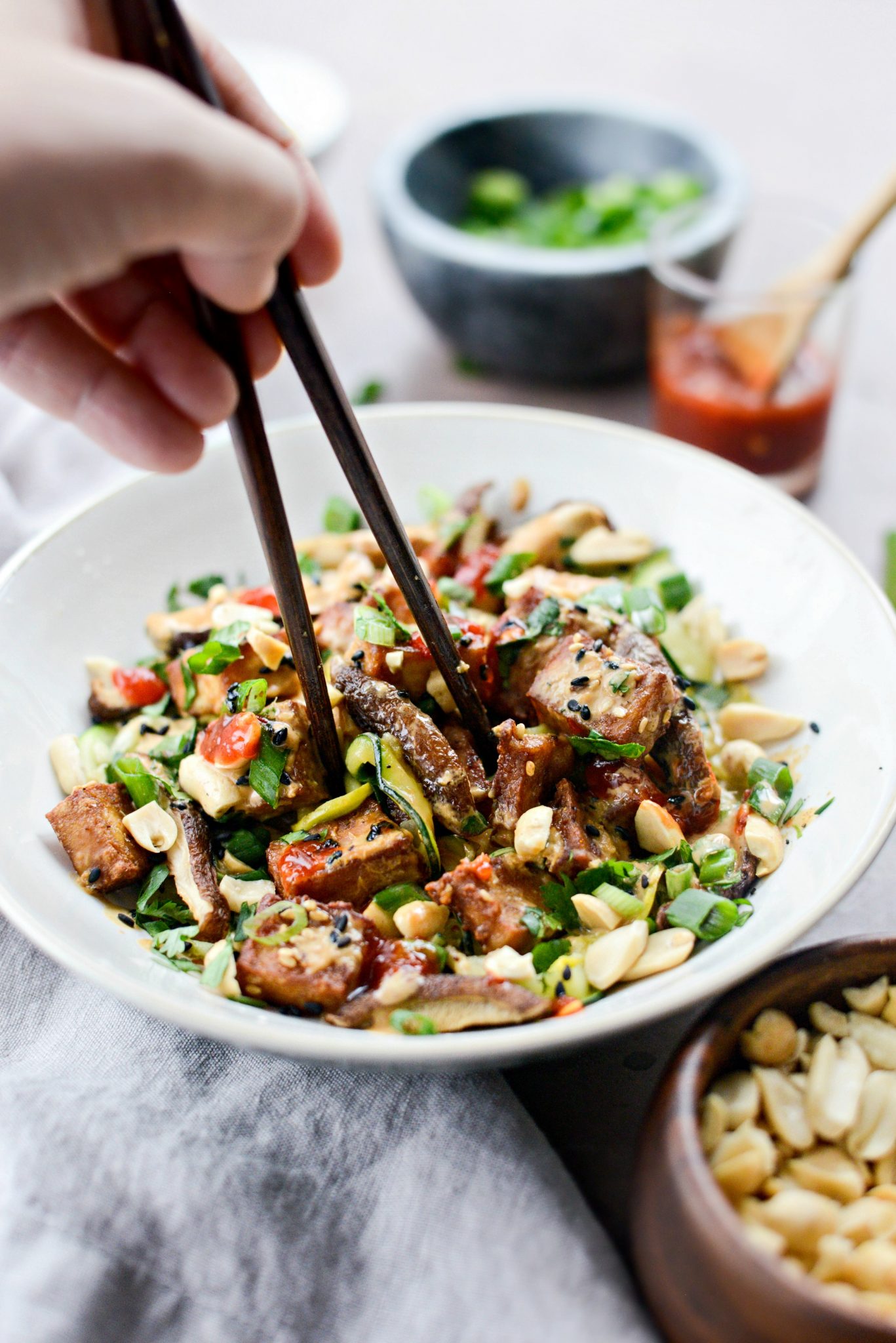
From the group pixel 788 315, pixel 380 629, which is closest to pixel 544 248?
pixel 788 315

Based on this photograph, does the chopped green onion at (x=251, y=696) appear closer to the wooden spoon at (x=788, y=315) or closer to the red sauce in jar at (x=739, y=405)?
the red sauce in jar at (x=739, y=405)

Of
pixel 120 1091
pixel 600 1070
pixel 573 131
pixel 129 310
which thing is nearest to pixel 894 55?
pixel 573 131

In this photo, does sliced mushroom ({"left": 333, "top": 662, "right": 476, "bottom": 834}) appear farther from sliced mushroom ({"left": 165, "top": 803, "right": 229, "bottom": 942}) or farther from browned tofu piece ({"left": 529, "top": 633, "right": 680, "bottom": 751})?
sliced mushroom ({"left": 165, "top": 803, "right": 229, "bottom": 942})

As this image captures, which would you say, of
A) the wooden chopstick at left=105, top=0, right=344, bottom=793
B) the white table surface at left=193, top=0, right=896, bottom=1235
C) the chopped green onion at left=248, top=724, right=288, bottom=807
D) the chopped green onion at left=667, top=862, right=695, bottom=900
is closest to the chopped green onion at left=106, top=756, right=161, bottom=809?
the chopped green onion at left=248, top=724, right=288, bottom=807

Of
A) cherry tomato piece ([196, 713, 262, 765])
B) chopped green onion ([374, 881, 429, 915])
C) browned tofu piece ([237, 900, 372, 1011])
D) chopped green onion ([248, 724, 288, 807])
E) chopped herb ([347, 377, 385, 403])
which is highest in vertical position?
cherry tomato piece ([196, 713, 262, 765])

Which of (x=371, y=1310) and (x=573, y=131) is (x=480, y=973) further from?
(x=573, y=131)

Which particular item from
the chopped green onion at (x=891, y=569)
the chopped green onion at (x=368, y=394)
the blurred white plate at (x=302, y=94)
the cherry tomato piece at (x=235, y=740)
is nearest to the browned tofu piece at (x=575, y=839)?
the cherry tomato piece at (x=235, y=740)

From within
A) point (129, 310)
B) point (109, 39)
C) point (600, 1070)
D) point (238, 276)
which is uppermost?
point (109, 39)
